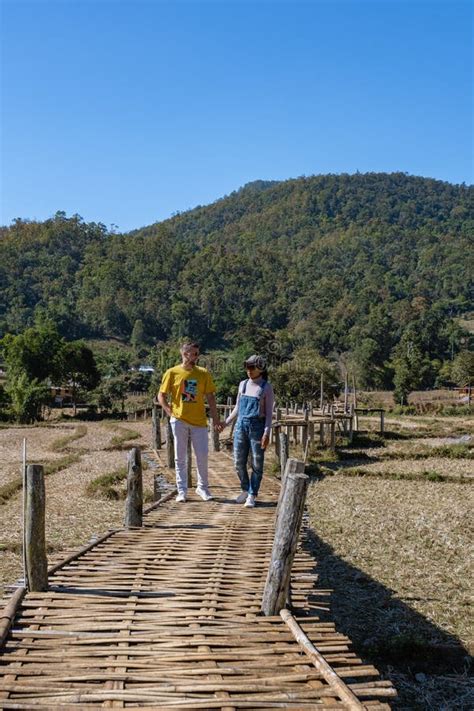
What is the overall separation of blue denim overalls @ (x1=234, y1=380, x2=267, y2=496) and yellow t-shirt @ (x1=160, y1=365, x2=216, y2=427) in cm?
43

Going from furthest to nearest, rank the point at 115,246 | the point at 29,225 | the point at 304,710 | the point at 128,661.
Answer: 1. the point at 29,225
2. the point at 115,246
3. the point at 128,661
4. the point at 304,710

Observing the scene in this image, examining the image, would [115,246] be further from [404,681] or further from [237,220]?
[404,681]

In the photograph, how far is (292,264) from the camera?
13500cm

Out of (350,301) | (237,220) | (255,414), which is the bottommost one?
(255,414)

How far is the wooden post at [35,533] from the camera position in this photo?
5.47 m

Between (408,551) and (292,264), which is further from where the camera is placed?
(292,264)

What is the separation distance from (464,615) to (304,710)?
4.88 meters

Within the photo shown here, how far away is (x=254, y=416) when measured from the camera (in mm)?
8086

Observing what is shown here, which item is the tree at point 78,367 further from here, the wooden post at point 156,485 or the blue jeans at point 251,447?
the blue jeans at point 251,447

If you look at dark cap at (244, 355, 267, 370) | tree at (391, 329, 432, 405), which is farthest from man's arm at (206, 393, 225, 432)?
tree at (391, 329, 432, 405)

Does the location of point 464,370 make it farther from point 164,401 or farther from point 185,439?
point 164,401

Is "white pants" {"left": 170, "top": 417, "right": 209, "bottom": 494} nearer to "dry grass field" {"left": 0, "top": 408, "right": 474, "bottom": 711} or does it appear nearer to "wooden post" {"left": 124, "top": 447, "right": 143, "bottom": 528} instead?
"wooden post" {"left": 124, "top": 447, "right": 143, "bottom": 528}

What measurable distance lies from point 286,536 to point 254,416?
286cm

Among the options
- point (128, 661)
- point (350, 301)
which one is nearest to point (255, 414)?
point (128, 661)
